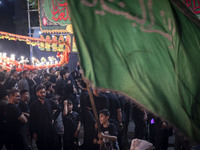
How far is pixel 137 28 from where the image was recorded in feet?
6.21

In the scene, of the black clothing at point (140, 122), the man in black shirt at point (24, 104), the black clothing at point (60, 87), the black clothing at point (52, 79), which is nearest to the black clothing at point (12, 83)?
the black clothing at point (60, 87)

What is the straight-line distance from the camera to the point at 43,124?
6035 millimetres

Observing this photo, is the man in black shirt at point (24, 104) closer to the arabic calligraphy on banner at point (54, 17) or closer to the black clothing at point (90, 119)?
the black clothing at point (90, 119)

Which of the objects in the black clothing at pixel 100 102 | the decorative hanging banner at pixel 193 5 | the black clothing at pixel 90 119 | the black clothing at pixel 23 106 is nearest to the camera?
the black clothing at pixel 90 119

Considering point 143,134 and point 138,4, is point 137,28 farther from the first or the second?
point 143,134

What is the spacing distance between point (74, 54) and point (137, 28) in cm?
1867

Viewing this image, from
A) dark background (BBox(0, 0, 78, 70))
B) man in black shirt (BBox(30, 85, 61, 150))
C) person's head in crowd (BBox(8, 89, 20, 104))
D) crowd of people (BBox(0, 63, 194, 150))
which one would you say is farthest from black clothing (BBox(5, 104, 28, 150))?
dark background (BBox(0, 0, 78, 70))

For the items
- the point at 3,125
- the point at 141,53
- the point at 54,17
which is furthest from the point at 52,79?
the point at 141,53

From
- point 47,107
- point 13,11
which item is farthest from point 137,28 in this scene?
point 13,11

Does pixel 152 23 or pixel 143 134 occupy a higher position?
pixel 152 23

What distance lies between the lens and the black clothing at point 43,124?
6.02 m

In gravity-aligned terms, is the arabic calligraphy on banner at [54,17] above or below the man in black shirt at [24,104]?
above

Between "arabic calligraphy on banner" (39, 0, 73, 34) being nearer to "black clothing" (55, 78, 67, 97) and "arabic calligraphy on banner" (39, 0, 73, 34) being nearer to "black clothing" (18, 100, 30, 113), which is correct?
"black clothing" (55, 78, 67, 97)

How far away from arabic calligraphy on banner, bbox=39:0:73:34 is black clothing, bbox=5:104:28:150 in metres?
8.81
